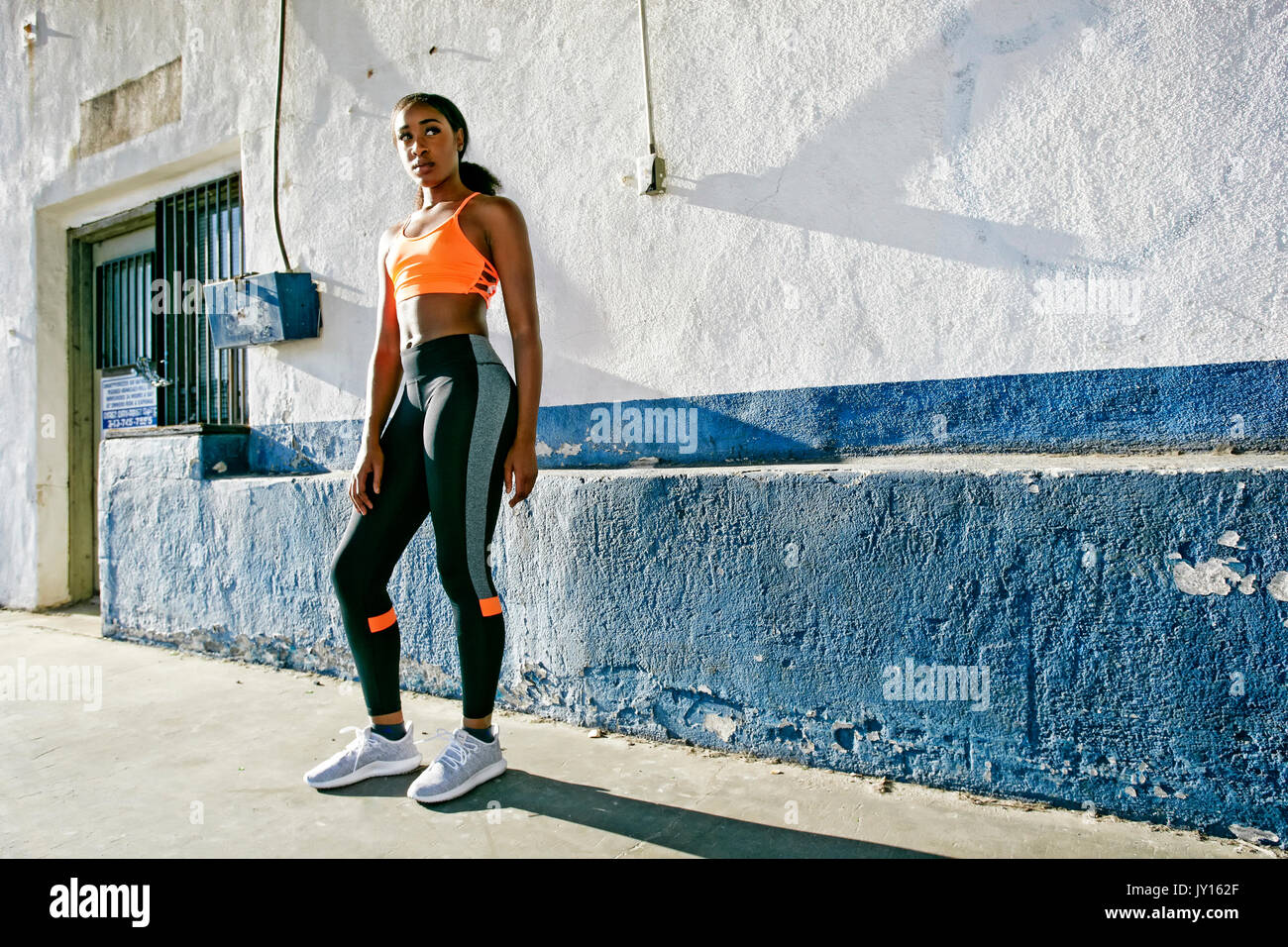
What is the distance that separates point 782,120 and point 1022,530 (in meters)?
1.45

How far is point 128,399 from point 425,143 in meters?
3.76

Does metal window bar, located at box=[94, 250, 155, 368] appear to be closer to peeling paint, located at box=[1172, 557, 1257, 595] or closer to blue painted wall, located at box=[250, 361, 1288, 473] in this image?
blue painted wall, located at box=[250, 361, 1288, 473]

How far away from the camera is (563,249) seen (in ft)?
10.5

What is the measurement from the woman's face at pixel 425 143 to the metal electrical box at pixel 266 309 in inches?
65.2

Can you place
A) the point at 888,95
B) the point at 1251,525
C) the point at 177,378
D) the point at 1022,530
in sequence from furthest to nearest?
the point at 177,378 → the point at 888,95 → the point at 1022,530 → the point at 1251,525

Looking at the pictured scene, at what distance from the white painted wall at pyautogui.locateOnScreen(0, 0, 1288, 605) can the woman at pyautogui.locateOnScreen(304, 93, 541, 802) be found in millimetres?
704

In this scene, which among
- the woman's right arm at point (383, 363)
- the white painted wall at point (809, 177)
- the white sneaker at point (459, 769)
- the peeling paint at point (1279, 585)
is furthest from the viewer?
the woman's right arm at point (383, 363)

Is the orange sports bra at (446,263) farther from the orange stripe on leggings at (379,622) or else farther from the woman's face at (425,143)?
the orange stripe on leggings at (379,622)

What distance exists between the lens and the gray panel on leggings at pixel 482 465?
233 centimetres

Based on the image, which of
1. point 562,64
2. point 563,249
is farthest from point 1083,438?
point 562,64

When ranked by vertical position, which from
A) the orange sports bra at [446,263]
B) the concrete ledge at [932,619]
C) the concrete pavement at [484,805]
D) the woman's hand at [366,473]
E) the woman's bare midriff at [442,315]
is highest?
the orange sports bra at [446,263]

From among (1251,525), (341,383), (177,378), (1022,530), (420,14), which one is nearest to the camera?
(1251,525)

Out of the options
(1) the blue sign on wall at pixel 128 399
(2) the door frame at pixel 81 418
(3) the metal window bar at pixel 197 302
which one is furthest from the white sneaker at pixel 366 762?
(2) the door frame at pixel 81 418

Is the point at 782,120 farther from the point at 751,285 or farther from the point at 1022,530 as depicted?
the point at 1022,530
